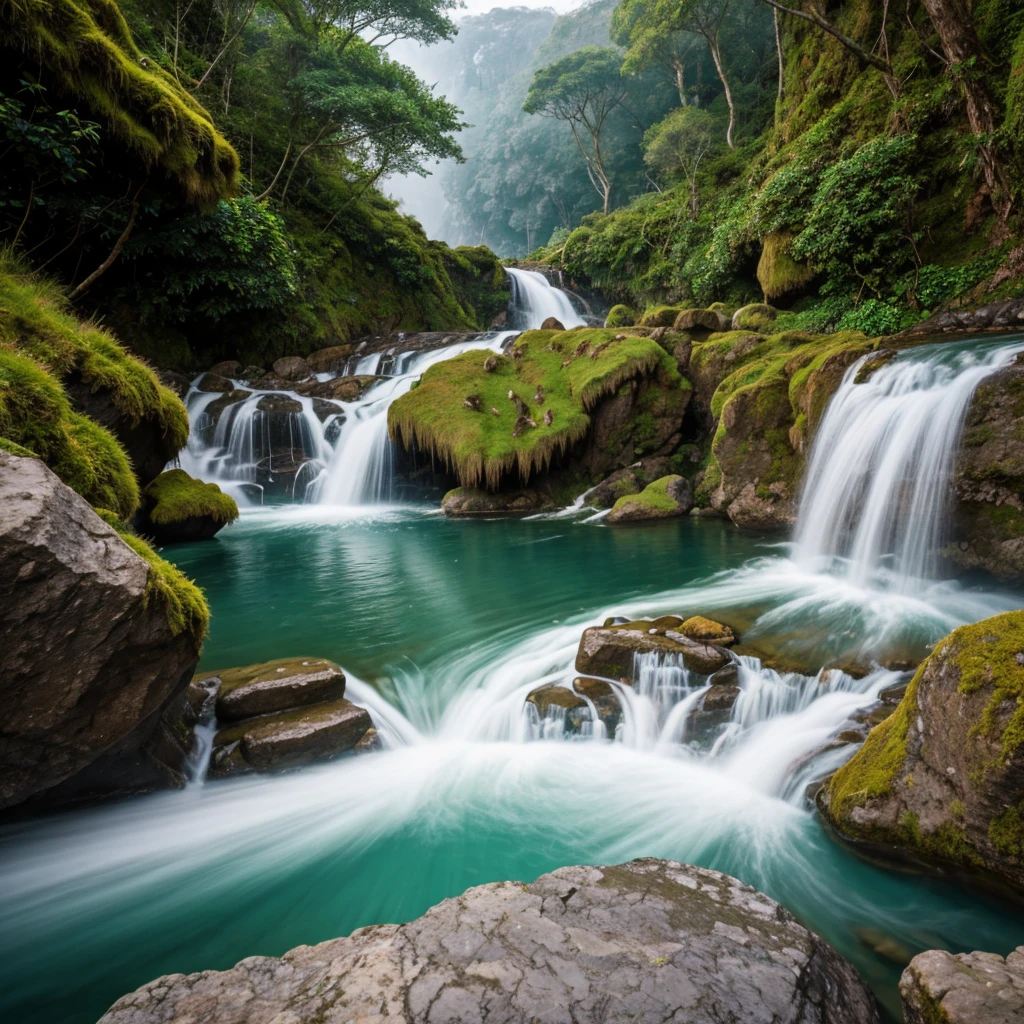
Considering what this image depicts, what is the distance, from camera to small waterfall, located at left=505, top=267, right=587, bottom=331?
26.0m

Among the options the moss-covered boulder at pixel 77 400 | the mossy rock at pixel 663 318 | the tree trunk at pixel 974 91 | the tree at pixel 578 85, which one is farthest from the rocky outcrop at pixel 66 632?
the tree at pixel 578 85

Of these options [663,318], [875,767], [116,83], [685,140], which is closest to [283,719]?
[875,767]

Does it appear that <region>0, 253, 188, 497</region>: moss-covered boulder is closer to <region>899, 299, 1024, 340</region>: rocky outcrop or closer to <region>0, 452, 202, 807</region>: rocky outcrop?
<region>0, 452, 202, 807</region>: rocky outcrop

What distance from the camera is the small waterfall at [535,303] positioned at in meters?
26.0

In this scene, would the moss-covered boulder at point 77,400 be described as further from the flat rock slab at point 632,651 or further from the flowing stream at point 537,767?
the flat rock slab at point 632,651

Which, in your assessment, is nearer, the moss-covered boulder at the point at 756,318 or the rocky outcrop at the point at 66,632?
the rocky outcrop at the point at 66,632

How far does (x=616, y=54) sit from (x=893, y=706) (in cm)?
4380

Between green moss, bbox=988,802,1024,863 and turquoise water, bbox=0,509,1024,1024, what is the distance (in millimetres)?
285

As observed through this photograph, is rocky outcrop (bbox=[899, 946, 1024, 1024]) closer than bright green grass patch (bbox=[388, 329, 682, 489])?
Yes

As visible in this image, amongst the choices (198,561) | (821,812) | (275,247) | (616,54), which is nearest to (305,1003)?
(821,812)

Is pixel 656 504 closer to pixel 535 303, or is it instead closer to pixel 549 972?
pixel 549 972

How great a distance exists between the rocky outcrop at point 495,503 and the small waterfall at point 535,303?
15.4 meters

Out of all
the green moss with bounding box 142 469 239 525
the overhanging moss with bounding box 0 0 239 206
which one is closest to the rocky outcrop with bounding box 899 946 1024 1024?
the green moss with bounding box 142 469 239 525

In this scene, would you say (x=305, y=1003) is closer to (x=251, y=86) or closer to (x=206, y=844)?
(x=206, y=844)
